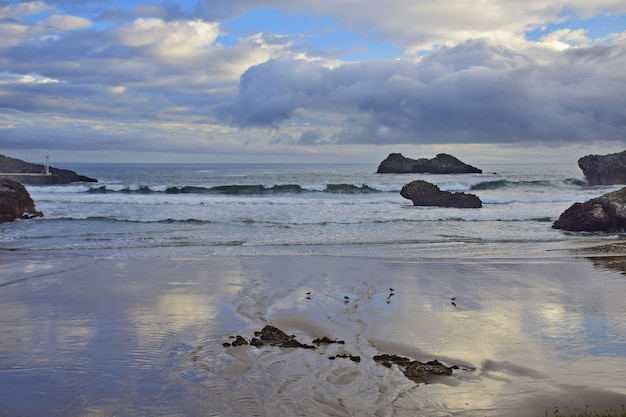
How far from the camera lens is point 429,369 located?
22.9ft

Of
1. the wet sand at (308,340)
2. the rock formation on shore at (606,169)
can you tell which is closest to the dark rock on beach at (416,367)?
the wet sand at (308,340)

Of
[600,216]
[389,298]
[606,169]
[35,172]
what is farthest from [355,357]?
[35,172]

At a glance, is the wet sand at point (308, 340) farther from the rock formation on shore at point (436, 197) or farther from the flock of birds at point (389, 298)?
the rock formation on shore at point (436, 197)

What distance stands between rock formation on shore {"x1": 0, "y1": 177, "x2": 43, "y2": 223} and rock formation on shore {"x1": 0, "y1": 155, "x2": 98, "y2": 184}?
4012 centimetres

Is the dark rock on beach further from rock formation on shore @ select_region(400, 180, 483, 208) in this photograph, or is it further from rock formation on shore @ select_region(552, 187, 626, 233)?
rock formation on shore @ select_region(400, 180, 483, 208)

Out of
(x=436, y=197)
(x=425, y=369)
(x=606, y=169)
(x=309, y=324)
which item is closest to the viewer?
(x=425, y=369)

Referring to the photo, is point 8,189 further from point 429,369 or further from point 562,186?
point 562,186

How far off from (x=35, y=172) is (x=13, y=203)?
5223 cm

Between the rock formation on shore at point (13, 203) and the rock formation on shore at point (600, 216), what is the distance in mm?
24331

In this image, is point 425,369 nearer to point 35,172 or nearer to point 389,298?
point 389,298

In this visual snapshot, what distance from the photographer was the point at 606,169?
60.2m

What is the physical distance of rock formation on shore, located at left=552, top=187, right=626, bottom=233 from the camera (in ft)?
77.5

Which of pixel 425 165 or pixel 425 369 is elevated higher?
pixel 425 165

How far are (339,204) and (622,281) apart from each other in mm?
26239
